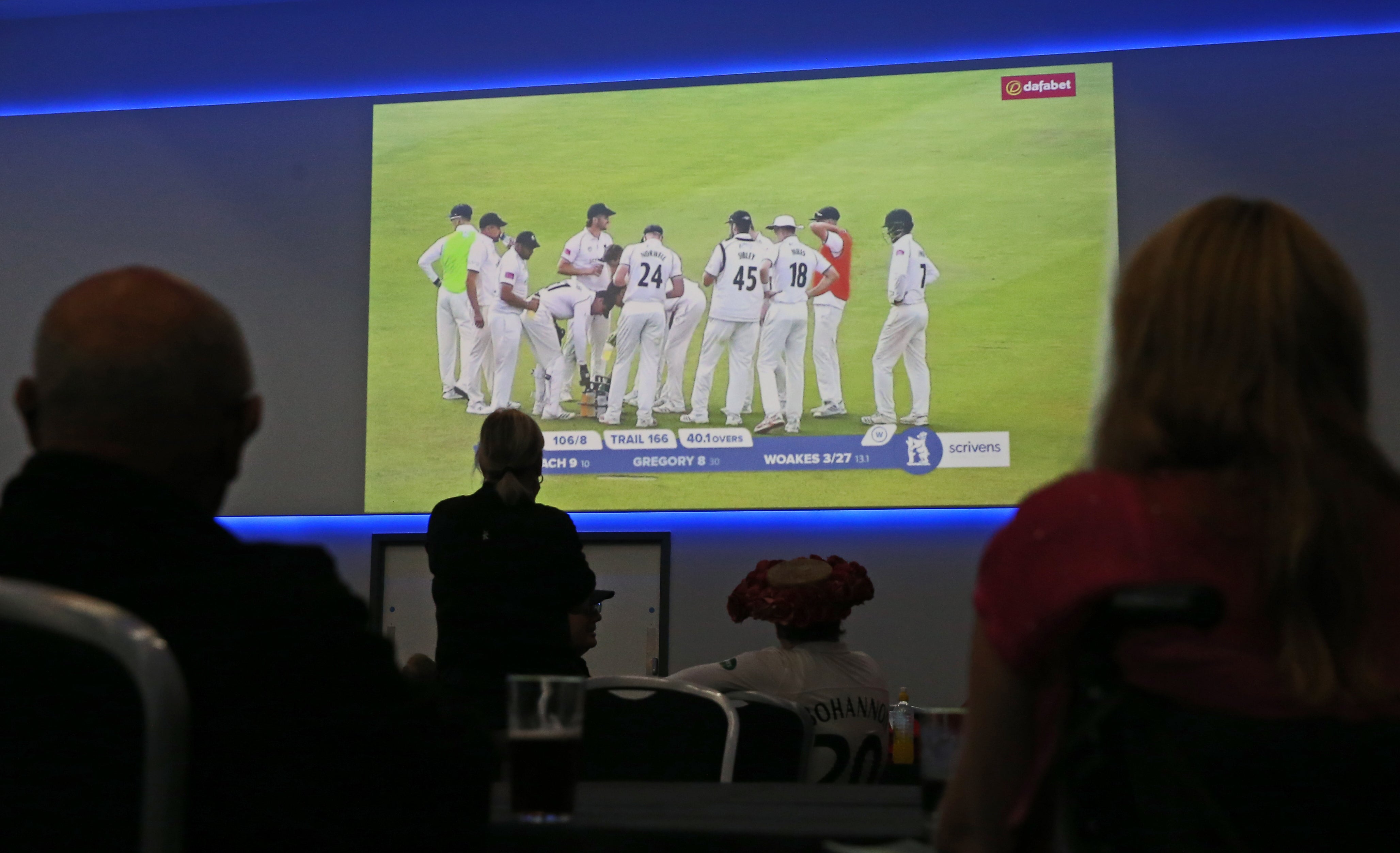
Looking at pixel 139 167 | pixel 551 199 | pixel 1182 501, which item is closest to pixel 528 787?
pixel 1182 501

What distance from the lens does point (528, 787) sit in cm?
117

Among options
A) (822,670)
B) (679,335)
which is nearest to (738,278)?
(679,335)

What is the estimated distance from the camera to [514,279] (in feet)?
17.3

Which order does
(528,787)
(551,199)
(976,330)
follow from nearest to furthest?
(528,787), (976,330), (551,199)

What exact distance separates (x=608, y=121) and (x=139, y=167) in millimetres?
2099

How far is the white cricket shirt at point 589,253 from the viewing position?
17.1ft

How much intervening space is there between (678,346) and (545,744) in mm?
4020

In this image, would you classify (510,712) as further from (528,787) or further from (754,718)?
(754,718)

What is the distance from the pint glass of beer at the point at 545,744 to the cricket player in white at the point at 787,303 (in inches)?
152

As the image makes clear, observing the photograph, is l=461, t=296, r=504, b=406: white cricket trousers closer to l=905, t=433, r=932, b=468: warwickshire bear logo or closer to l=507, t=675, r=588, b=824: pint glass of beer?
l=905, t=433, r=932, b=468: warwickshire bear logo

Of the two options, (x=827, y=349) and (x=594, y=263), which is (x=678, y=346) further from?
(x=827, y=349)

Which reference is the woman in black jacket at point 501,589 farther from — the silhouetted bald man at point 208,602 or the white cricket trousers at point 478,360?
the white cricket trousers at point 478,360

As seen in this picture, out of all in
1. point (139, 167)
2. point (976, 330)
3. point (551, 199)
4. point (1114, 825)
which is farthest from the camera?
point (139, 167)

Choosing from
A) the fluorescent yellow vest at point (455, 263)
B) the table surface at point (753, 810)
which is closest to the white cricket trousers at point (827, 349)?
the fluorescent yellow vest at point (455, 263)
